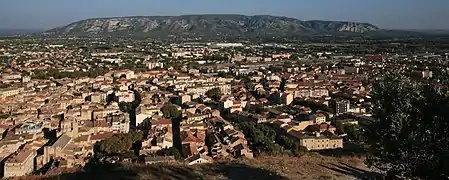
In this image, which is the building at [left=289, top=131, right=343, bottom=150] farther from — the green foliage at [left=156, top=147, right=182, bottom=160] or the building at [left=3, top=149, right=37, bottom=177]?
the building at [left=3, top=149, right=37, bottom=177]

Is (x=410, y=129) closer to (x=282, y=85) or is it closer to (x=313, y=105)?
(x=313, y=105)

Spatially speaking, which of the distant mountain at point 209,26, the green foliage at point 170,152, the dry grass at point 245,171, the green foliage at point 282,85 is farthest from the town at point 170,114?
the distant mountain at point 209,26

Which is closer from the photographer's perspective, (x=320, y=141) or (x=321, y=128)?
(x=320, y=141)

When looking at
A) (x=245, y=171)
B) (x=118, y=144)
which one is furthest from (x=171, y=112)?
(x=245, y=171)

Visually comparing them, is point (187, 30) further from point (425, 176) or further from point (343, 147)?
point (425, 176)

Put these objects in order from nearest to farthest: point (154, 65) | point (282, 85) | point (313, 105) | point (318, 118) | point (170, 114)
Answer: point (318, 118) → point (170, 114) → point (313, 105) → point (282, 85) → point (154, 65)

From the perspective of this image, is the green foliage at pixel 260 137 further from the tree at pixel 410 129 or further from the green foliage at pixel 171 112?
the tree at pixel 410 129
